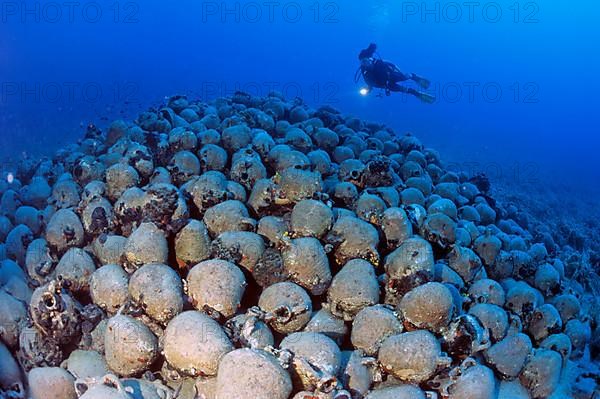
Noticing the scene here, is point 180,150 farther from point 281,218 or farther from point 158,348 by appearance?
point 158,348

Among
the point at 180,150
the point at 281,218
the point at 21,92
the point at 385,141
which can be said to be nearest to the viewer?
the point at 281,218

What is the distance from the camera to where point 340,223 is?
4.79 meters

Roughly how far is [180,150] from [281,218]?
2.09 metres

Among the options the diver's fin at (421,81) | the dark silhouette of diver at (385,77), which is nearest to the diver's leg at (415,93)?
the dark silhouette of diver at (385,77)

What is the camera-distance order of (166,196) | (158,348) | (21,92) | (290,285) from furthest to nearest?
(21,92) → (166,196) → (290,285) → (158,348)

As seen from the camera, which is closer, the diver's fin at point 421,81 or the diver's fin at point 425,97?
the diver's fin at point 425,97

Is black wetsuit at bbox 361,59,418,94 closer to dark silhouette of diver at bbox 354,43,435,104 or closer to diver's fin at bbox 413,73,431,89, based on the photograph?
dark silhouette of diver at bbox 354,43,435,104

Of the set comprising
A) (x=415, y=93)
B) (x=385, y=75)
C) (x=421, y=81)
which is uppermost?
(x=421, y=81)

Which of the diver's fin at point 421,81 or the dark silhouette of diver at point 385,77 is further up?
the diver's fin at point 421,81

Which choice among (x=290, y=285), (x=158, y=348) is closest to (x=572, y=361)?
(x=290, y=285)

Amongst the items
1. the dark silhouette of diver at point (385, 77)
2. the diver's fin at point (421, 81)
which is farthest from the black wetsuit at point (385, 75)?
the diver's fin at point (421, 81)

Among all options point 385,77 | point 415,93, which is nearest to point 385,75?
point 385,77

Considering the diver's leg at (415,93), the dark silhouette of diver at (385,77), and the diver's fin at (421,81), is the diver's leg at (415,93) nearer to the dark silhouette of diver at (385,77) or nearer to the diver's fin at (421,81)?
the dark silhouette of diver at (385,77)

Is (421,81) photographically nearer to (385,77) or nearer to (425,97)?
(425,97)
